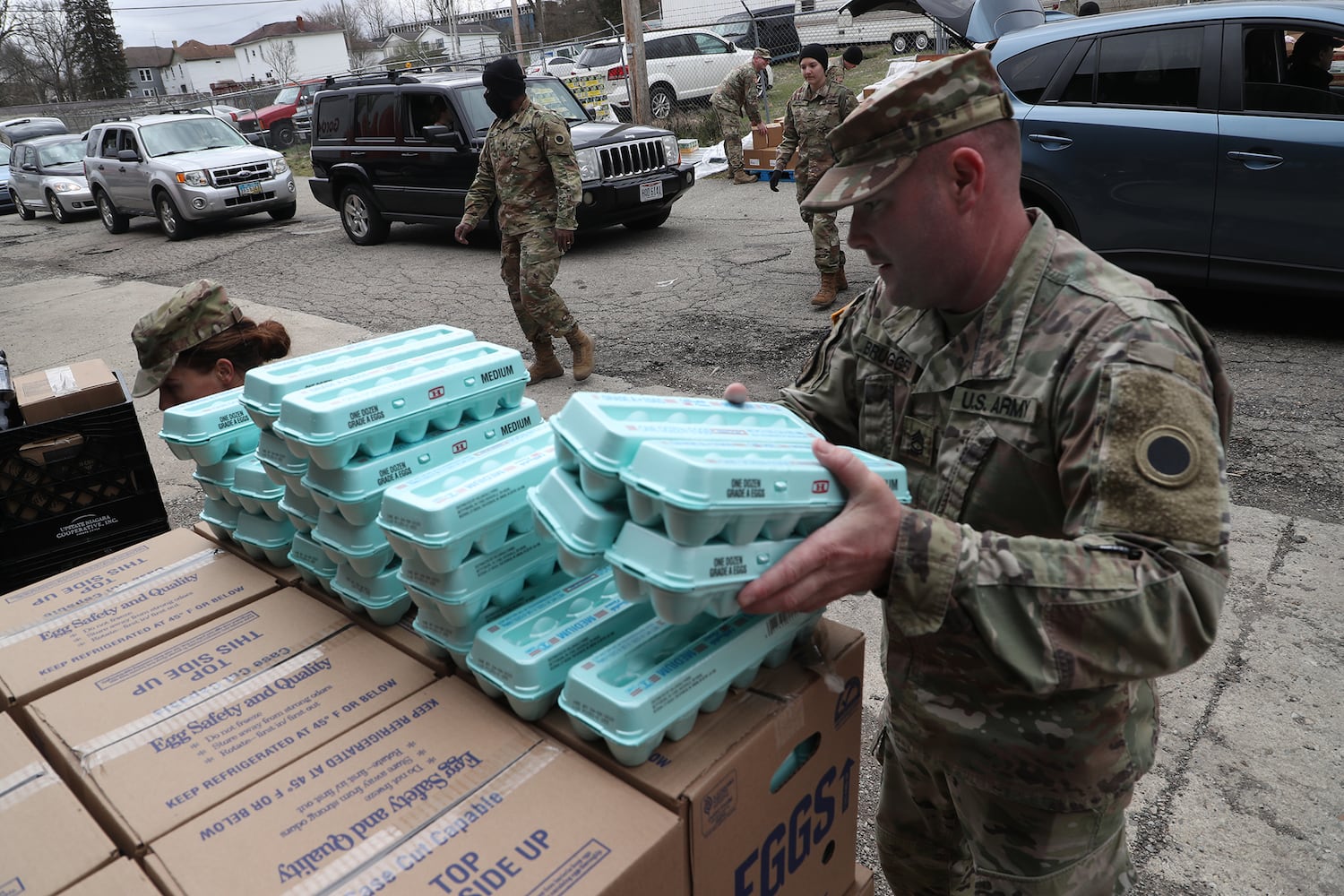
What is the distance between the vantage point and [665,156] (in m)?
10.1

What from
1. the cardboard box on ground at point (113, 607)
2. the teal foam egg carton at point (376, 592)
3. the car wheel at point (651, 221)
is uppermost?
the car wheel at point (651, 221)

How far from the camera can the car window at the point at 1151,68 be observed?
5.59 metres

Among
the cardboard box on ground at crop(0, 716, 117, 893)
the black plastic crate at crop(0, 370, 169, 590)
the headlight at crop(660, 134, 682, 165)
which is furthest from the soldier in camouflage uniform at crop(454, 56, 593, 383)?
the cardboard box on ground at crop(0, 716, 117, 893)

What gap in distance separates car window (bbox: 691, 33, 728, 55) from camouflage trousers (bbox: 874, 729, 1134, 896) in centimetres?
1979

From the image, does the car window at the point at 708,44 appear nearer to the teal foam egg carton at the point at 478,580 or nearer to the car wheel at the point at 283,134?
the car wheel at the point at 283,134

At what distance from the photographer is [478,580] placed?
155 centimetres

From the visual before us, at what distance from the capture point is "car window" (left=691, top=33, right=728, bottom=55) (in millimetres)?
19438

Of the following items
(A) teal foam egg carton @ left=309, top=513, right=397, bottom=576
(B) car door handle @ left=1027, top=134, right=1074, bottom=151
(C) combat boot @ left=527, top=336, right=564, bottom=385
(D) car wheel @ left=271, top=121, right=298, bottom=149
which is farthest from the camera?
(D) car wheel @ left=271, top=121, right=298, bottom=149

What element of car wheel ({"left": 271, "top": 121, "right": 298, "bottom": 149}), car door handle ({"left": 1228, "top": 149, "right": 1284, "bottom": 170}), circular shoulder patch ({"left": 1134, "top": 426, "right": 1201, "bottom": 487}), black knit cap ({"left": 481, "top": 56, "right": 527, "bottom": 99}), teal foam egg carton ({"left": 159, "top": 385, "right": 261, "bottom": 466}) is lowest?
teal foam egg carton ({"left": 159, "top": 385, "right": 261, "bottom": 466})

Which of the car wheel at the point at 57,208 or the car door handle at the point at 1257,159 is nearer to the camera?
the car door handle at the point at 1257,159

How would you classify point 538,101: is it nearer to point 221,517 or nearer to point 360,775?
point 221,517

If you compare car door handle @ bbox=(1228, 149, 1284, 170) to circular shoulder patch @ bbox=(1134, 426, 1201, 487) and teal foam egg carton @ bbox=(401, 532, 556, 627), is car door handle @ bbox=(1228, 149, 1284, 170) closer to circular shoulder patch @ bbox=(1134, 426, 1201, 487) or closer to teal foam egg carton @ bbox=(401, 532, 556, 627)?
circular shoulder patch @ bbox=(1134, 426, 1201, 487)

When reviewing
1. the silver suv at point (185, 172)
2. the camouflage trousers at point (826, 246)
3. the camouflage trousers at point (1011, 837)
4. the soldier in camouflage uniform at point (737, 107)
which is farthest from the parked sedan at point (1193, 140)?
the silver suv at point (185, 172)

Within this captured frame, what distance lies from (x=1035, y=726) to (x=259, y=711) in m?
1.34
